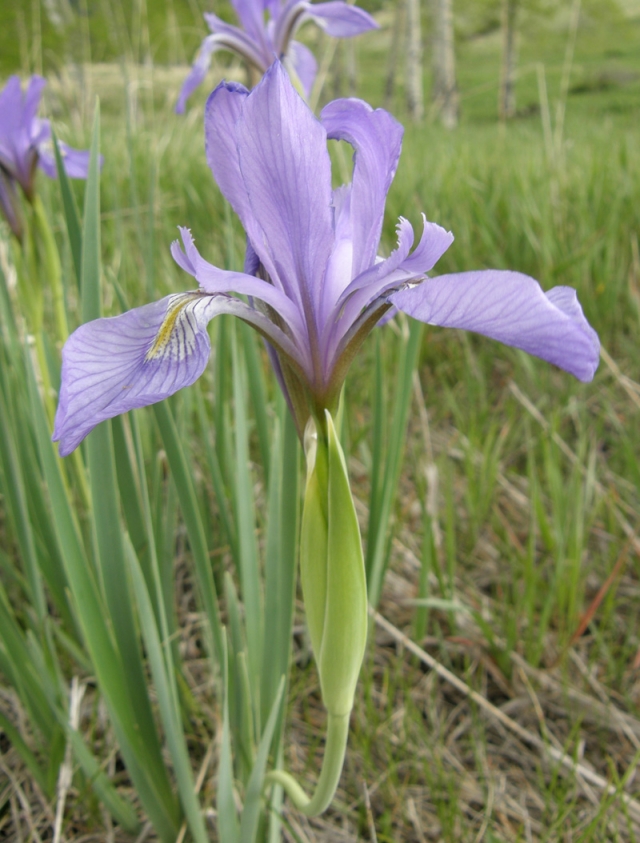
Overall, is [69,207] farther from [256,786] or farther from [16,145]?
[256,786]

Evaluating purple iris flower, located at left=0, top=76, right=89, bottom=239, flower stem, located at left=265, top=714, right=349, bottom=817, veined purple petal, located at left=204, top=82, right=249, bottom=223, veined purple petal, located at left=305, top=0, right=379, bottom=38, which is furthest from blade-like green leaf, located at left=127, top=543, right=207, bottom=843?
veined purple petal, located at left=305, top=0, right=379, bottom=38

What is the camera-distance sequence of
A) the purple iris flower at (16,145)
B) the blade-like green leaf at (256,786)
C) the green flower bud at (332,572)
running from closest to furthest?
the green flower bud at (332,572) < the blade-like green leaf at (256,786) < the purple iris flower at (16,145)

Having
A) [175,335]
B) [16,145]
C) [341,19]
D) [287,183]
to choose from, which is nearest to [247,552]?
[175,335]

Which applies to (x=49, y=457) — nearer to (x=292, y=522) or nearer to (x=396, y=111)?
(x=292, y=522)

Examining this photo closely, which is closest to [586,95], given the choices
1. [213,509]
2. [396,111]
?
[396,111]

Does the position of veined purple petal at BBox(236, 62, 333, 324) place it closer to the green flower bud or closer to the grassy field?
the green flower bud

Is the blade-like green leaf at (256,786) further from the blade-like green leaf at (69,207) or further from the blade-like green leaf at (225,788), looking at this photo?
the blade-like green leaf at (69,207)

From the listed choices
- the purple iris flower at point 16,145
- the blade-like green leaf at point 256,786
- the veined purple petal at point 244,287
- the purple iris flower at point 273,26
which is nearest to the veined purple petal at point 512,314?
the veined purple petal at point 244,287
